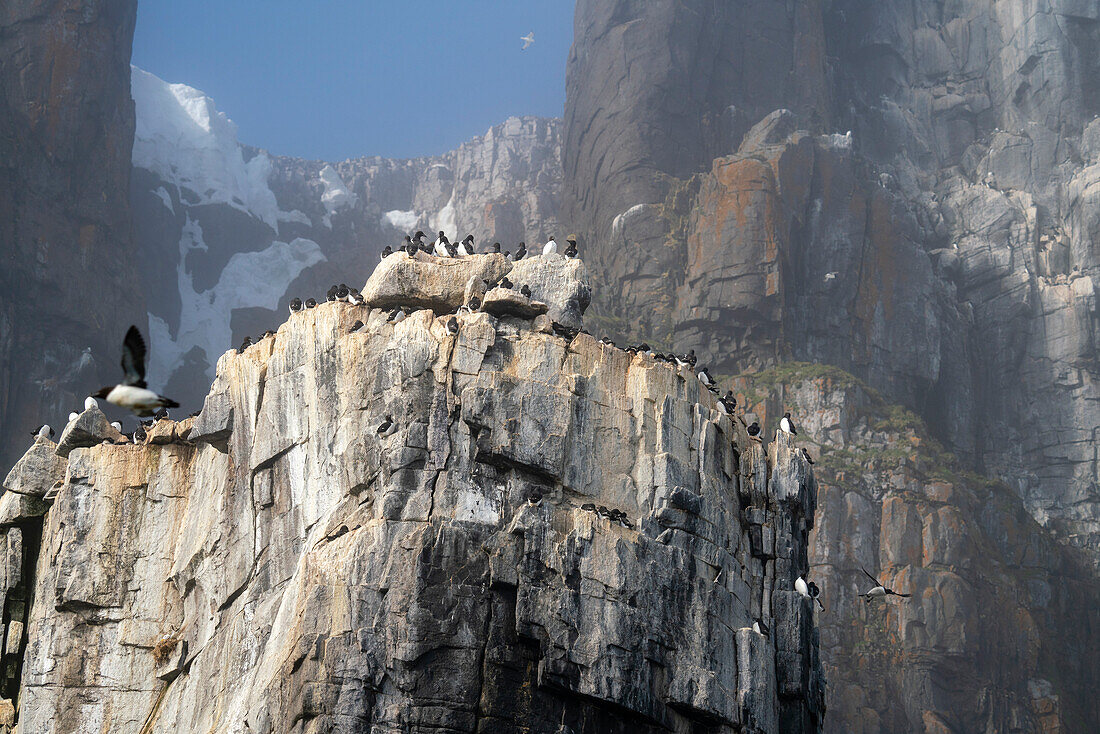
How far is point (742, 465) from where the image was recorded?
142 ft

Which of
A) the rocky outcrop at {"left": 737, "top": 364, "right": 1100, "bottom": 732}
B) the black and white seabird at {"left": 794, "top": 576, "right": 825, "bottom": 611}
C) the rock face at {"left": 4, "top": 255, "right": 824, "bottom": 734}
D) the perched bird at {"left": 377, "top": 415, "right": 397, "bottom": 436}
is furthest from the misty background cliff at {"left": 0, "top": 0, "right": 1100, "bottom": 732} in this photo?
the perched bird at {"left": 377, "top": 415, "right": 397, "bottom": 436}

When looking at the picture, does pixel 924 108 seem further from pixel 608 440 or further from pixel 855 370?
pixel 608 440

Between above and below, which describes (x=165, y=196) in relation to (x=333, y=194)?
below

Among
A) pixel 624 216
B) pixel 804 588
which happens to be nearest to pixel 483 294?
pixel 804 588

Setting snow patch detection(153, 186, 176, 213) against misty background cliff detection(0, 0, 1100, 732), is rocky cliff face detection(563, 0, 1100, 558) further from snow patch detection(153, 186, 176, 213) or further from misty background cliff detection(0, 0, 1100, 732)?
snow patch detection(153, 186, 176, 213)

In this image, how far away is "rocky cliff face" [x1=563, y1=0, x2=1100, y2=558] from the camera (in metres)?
84.3

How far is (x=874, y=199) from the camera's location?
294 feet

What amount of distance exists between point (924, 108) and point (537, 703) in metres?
75.2

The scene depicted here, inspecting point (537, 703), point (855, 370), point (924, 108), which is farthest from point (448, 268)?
point (924, 108)

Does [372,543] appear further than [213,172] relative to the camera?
No

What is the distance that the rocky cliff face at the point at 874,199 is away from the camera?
277 ft

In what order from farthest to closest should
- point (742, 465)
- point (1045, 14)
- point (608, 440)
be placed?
1. point (1045, 14)
2. point (742, 465)
3. point (608, 440)

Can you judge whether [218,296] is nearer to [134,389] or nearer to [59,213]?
[59,213]

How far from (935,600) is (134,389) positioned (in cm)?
5454
